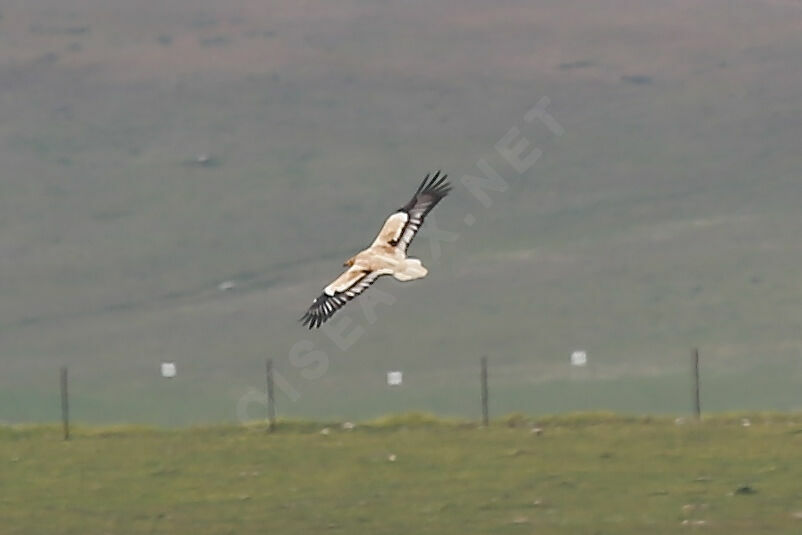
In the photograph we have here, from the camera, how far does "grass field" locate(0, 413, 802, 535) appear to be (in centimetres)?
2614

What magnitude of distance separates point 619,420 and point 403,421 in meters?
2.91

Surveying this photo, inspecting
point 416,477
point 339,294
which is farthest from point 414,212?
point 416,477

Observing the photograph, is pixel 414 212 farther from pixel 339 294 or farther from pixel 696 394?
pixel 696 394

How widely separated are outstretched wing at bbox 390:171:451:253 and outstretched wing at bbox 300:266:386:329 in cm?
38

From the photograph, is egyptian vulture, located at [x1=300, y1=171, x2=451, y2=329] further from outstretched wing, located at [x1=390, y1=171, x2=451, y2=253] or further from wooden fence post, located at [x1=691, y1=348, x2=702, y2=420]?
wooden fence post, located at [x1=691, y1=348, x2=702, y2=420]

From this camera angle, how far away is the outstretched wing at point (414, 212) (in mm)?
20828

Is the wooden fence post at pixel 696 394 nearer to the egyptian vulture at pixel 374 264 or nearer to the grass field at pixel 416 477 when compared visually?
the grass field at pixel 416 477

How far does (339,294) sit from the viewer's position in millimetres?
21234

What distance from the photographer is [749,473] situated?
28.7 meters

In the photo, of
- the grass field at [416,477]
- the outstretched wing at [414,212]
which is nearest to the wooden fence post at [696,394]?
the grass field at [416,477]

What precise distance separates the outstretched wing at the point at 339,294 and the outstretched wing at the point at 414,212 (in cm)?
38

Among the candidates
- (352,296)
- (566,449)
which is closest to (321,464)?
(566,449)

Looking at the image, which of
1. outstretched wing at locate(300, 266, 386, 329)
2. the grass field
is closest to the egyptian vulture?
outstretched wing at locate(300, 266, 386, 329)

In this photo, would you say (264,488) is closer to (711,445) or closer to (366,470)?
(366,470)
